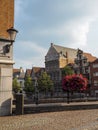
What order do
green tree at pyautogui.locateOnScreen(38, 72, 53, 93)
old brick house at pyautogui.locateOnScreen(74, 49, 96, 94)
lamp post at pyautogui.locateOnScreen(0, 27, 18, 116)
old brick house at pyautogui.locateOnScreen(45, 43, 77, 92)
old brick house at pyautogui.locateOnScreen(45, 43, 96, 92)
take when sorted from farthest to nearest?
old brick house at pyautogui.locateOnScreen(45, 43, 77, 92), old brick house at pyautogui.locateOnScreen(45, 43, 96, 92), green tree at pyautogui.locateOnScreen(38, 72, 53, 93), old brick house at pyautogui.locateOnScreen(74, 49, 96, 94), lamp post at pyautogui.locateOnScreen(0, 27, 18, 116)

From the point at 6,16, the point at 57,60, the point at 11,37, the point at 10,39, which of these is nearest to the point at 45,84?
the point at 57,60

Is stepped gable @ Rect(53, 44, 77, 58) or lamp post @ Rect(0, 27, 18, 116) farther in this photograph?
stepped gable @ Rect(53, 44, 77, 58)

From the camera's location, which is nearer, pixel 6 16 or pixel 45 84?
pixel 6 16

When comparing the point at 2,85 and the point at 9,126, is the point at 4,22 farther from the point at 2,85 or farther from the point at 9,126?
the point at 9,126

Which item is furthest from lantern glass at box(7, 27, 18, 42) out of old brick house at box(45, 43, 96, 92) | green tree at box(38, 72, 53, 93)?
old brick house at box(45, 43, 96, 92)

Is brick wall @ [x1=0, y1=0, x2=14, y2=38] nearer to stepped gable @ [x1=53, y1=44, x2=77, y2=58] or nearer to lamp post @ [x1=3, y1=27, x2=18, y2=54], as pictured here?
lamp post @ [x1=3, y1=27, x2=18, y2=54]

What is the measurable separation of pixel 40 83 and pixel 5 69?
208 feet

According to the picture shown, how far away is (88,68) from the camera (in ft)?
258

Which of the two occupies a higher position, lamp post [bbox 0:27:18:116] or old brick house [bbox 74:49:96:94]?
old brick house [bbox 74:49:96:94]

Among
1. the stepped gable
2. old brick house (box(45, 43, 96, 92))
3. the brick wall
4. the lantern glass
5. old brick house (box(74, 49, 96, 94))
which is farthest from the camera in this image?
the stepped gable

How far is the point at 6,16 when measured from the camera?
18047 mm

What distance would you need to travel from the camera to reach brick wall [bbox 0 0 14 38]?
17750mm

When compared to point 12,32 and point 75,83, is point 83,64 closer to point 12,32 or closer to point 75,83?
point 75,83

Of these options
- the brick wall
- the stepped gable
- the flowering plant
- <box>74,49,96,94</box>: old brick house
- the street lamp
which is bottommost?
the flowering plant
